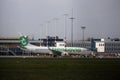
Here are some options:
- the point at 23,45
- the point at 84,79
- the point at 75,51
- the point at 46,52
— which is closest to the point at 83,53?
the point at 75,51

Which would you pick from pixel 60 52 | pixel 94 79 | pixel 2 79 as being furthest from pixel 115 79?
pixel 60 52

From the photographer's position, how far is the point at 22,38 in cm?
18538

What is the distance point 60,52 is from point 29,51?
23820mm

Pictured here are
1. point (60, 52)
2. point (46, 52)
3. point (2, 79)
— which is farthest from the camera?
point (46, 52)

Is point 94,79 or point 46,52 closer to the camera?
point 94,79

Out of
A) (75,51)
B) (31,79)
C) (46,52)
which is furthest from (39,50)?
(31,79)

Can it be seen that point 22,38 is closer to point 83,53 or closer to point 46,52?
point 46,52

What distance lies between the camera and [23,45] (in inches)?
7042

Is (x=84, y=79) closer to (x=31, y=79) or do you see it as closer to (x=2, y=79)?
(x=31, y=79)

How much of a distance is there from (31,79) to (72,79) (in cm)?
314

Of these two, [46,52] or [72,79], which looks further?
[46,52]

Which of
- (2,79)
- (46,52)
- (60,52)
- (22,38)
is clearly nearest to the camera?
(2,79)

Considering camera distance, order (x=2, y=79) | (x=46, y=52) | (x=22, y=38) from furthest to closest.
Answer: (x=22, y=38), (x=46, y=52), (x=2, y=79)

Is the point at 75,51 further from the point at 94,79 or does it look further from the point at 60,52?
the point at 94,79
